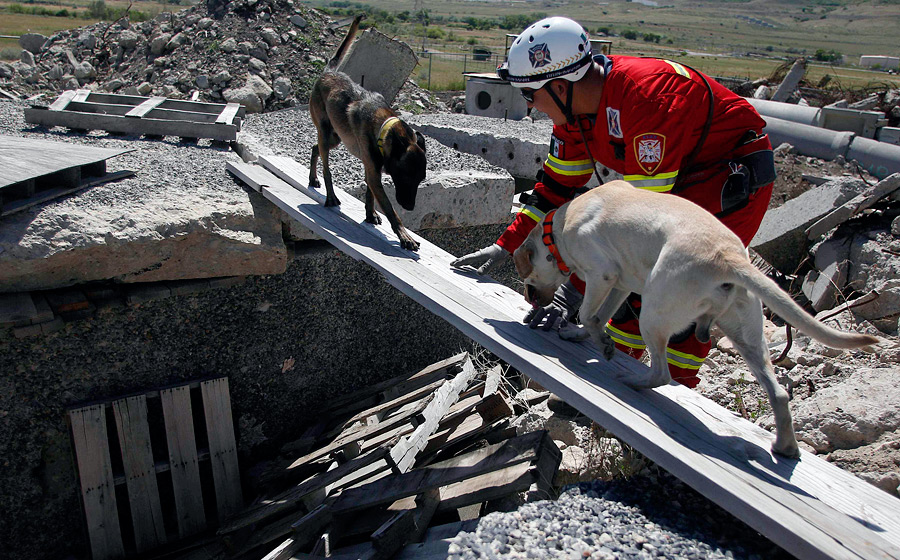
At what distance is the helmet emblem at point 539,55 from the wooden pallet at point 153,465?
11.8 feet

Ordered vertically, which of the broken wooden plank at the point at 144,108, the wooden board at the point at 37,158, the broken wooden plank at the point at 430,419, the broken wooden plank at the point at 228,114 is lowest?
the broken wooden plank at the point at 430,419

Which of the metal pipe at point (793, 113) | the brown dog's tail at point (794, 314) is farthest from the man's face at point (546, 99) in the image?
the metal pipe at point (793, 113)

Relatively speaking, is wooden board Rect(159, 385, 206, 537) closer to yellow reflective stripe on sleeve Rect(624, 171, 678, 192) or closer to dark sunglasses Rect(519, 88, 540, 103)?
dark sunglasses Rect(519, 88, 540, 103)

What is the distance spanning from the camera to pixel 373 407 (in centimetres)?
567

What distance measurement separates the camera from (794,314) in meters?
1.98

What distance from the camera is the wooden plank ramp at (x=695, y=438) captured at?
1835mm

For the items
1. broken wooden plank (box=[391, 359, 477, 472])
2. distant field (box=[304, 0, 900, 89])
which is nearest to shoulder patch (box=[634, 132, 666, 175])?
broken wooden plank (box=[391, 359, 477, 472])

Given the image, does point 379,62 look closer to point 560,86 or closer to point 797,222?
point 797,222

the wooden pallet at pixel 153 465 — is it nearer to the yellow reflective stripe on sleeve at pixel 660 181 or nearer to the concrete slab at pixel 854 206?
the yellow reflective stripe on sleeve at pixel 660 181

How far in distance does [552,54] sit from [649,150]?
68 cm

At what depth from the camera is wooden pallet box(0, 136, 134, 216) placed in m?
4.12

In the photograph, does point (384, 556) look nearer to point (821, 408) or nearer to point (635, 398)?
point (635, 398)

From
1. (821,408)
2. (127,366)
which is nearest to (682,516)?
(821,408)

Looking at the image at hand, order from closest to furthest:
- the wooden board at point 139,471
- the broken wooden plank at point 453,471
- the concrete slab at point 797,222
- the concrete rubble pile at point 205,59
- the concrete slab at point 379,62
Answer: the broken wooden plank at point 453,471 → the wooden board at point 139,471 → the concrete slab at point 797,222 → the concrete slab at point 379,62 → the concrete rubble pile at point 205,59
